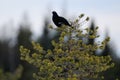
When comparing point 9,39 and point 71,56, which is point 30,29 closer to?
point 9,39

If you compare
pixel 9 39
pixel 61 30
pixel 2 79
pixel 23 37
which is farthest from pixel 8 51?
pixel 61 30

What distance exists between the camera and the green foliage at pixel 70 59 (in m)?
19.0

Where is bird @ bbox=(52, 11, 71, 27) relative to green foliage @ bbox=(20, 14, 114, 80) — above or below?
above

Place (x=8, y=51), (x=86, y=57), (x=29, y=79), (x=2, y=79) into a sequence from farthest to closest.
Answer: (x=8, y=51) → (x=29, y=79) → (x=2, y=79) → (x=86, y=57)

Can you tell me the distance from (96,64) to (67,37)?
102cm

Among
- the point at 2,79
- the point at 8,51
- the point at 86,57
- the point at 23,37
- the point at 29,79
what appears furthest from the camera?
the point at 8,51

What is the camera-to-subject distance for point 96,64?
19.1 m

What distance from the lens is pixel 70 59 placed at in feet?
62.4

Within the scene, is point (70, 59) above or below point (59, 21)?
below

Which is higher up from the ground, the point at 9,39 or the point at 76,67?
the point at 9,39

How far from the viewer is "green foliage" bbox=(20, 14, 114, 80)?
62.5 ft

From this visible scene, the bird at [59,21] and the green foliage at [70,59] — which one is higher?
the bird at [59,21]

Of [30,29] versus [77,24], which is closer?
[77,24]

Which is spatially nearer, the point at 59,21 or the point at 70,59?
the point at 70,59
